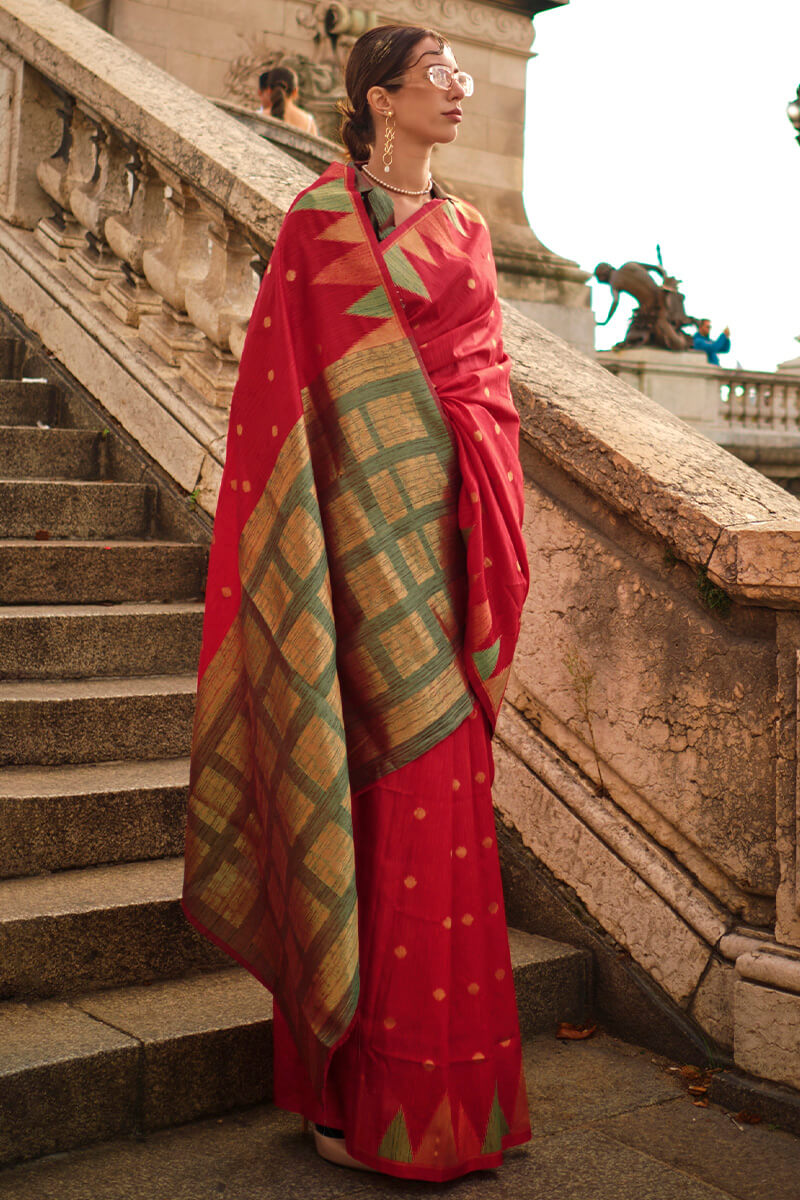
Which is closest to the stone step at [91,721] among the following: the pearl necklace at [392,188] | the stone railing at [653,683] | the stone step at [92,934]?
the stone step at [92,934]

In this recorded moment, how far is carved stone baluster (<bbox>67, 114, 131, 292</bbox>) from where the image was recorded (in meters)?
4.86

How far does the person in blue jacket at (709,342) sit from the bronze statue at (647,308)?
1.04 metres

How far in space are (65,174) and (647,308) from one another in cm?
1348

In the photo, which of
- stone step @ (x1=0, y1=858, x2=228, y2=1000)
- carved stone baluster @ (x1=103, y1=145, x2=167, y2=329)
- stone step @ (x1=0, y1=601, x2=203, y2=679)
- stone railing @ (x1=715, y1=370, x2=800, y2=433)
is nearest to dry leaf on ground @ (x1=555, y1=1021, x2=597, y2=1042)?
stone step @ (x1=0, y1=858, x2=228, y2=1000)

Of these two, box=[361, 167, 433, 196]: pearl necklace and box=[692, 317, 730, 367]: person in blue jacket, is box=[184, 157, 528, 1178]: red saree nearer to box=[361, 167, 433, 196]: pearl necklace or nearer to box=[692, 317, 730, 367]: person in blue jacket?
box=[361, 167, 433, 196]: pearl necklace

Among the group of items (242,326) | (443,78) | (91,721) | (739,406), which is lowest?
(91,721)

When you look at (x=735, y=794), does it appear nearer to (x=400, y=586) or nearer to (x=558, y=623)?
(x=558, y=623)

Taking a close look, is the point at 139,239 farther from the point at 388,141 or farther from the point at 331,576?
the point at 331,576

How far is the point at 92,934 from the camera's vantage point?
277 centimetres

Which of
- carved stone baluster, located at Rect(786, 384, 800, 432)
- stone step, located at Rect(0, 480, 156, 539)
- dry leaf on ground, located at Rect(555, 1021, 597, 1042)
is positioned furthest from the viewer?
carved stone baluster, located at Rect(786, 384, 800, 432)

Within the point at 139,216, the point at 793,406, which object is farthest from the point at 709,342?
the point at 139,216

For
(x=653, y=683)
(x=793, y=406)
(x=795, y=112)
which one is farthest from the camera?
(x=793, y=406)

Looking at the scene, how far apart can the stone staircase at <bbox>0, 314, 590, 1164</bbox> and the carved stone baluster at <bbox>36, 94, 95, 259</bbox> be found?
1.01 metres

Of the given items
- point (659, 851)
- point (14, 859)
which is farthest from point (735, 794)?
point (14, 859)
